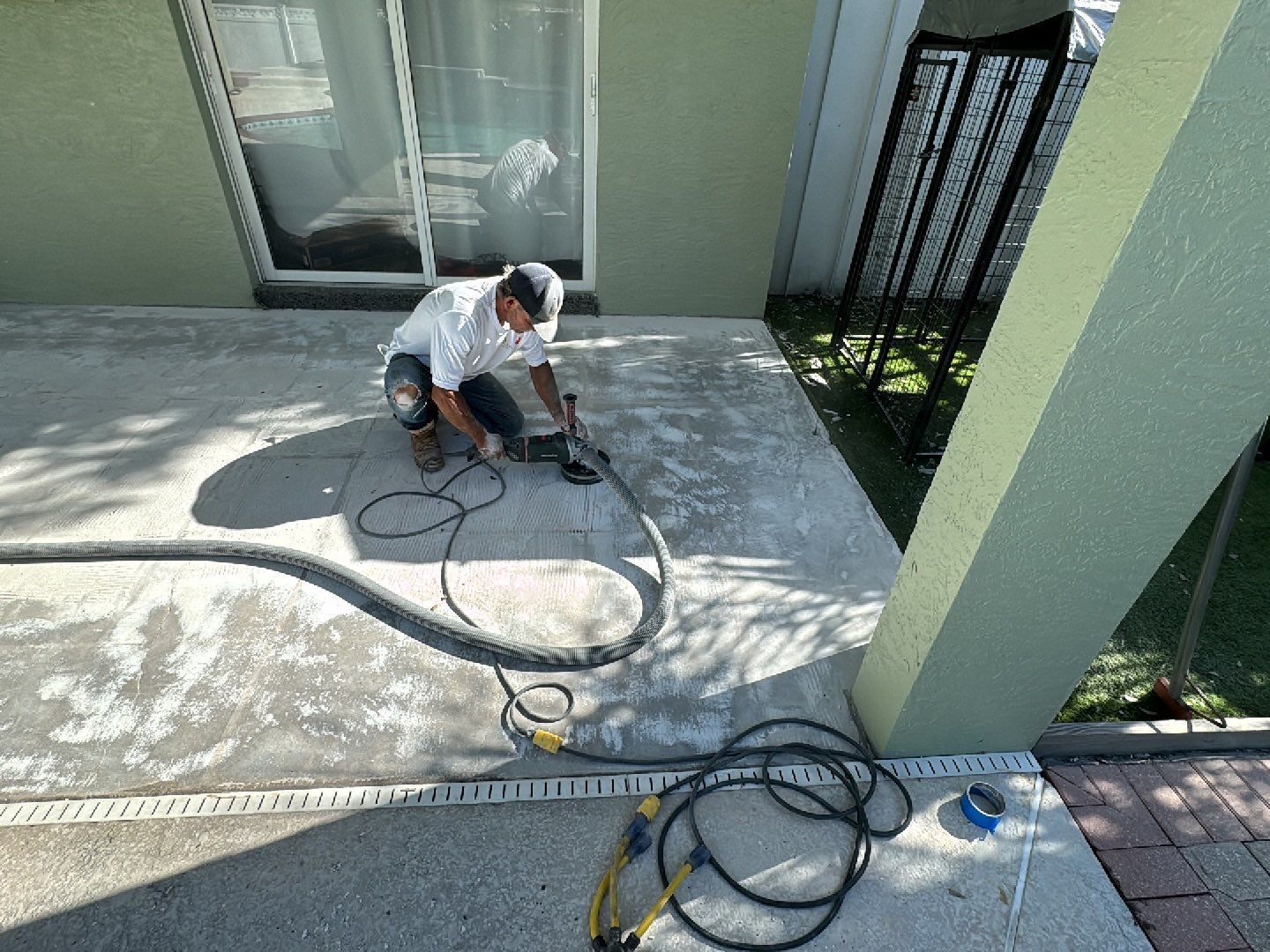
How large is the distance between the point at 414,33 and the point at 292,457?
254cm

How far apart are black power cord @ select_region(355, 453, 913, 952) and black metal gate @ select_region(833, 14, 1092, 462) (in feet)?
6.49

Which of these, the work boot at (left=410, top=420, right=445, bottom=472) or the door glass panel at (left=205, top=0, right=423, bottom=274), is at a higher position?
the door glass panel at (left=205, top=0, right=423, bottom=274)

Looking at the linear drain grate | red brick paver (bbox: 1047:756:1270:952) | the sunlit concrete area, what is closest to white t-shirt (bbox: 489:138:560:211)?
the sunlit concrete area

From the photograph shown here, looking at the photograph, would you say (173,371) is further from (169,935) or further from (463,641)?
(169,935)

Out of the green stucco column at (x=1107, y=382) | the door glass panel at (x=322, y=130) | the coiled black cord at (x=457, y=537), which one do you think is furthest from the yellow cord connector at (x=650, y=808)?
the door glass panel at (x=322, y=130)

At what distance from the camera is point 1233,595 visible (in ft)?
8.83

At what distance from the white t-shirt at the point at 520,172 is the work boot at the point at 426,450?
1999 mm

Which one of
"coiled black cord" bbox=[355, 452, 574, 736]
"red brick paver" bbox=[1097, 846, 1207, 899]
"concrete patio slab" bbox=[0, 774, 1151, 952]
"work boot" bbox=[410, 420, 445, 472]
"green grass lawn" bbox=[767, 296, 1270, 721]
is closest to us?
"concrete patio slab" bbox=[0, 774, 1151, 952]

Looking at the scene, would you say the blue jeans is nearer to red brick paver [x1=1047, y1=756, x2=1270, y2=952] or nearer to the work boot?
the work boot

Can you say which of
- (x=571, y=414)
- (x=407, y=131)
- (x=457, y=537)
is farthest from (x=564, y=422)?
(x=407, y=131)

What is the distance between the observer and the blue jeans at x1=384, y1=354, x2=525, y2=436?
2.88m

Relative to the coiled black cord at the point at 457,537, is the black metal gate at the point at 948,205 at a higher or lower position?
higher

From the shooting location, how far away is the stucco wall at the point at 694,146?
142 inches

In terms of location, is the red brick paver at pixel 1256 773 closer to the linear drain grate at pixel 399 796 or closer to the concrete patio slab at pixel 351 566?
the linear drain grate at pixel 399 796
